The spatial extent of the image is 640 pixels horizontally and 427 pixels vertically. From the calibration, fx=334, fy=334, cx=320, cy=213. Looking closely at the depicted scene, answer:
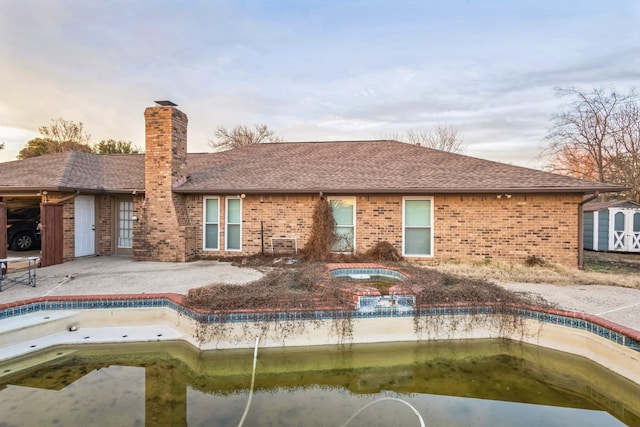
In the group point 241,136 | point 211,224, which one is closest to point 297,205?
point 211,224

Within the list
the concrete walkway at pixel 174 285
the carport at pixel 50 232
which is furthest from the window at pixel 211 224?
the carport at pixel 50 232

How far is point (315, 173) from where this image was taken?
1142 cm

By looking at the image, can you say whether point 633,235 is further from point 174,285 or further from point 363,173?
point 174,285

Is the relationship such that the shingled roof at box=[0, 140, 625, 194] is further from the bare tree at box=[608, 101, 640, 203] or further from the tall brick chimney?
the bare tree at box=[608, 101, 640, 203]

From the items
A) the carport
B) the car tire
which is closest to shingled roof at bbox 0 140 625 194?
the carport

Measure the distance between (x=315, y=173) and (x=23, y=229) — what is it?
11049 mm

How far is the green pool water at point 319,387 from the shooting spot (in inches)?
142

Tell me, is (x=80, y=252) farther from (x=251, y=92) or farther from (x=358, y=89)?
(x=358, y=89)

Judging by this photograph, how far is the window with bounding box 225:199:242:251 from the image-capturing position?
1097 cm

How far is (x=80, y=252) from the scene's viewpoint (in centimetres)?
1080

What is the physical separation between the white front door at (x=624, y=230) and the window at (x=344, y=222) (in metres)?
11.8

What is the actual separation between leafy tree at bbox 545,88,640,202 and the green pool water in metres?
22.0

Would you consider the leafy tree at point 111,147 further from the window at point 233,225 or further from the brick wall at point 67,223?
the window at point 233,225

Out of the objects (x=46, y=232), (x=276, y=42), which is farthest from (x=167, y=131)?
(x=276, y=42)
